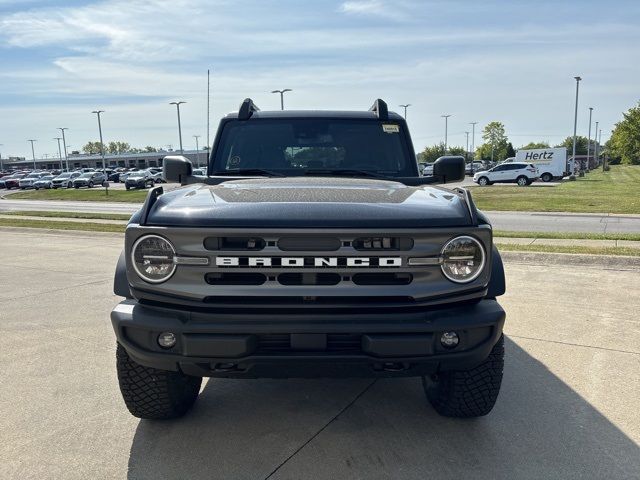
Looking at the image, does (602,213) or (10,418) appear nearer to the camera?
(10,418)

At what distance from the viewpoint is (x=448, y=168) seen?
408 cm

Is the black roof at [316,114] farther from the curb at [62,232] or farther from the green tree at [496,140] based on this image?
the green tree at [496,140]

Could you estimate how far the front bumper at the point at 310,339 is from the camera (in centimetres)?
259

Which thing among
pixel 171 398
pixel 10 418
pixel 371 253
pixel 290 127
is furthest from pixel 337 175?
pixel 10 418

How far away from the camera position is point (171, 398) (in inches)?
125

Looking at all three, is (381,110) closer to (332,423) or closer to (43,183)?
(332,423)

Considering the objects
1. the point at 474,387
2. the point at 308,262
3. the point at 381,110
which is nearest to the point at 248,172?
the point at 381,110

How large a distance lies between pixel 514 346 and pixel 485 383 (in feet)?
5.34

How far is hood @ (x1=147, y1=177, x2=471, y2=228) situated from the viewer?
265cm

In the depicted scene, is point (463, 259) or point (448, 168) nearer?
point (463, 259)

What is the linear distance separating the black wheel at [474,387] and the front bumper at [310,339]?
42 cm

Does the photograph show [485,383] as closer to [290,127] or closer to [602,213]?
[290,127]

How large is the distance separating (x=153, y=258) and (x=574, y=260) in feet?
22.8

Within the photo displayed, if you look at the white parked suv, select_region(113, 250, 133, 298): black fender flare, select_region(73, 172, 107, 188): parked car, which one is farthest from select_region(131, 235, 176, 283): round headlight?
select_region(73, 172, 107, 188): parked car
